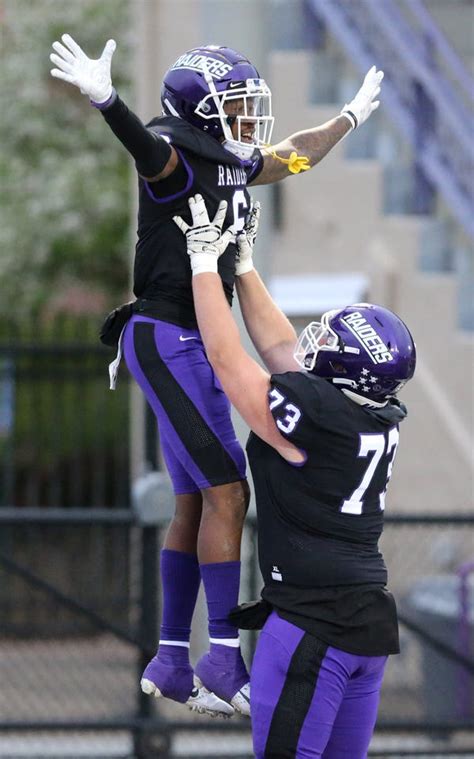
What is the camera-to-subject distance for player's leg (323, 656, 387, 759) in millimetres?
4199

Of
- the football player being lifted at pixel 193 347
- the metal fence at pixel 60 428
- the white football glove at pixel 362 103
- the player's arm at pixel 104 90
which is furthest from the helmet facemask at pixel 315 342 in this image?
the metal fence at pixel 60 428

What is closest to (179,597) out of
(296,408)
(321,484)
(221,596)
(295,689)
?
(221,596)

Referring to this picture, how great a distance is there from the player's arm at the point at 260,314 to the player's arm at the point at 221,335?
0.87 ft

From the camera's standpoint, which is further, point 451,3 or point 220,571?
point 451,3

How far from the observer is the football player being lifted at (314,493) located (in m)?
4.03

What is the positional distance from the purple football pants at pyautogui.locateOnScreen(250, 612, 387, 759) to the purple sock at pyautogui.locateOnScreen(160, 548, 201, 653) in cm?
33

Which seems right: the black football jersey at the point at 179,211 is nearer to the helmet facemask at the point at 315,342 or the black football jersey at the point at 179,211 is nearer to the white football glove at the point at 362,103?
the helmet facemask at the point at 315,342

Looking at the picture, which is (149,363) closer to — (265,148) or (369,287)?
(265,148)

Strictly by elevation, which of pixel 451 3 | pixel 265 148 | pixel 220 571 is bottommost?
pixel 220 571

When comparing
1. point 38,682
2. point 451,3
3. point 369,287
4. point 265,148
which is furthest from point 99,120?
point 265,148

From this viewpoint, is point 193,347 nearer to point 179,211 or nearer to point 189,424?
point 189,424

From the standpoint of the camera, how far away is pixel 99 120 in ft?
53.3

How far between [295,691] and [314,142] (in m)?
1.70

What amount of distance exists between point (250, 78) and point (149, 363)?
33.5 inches
